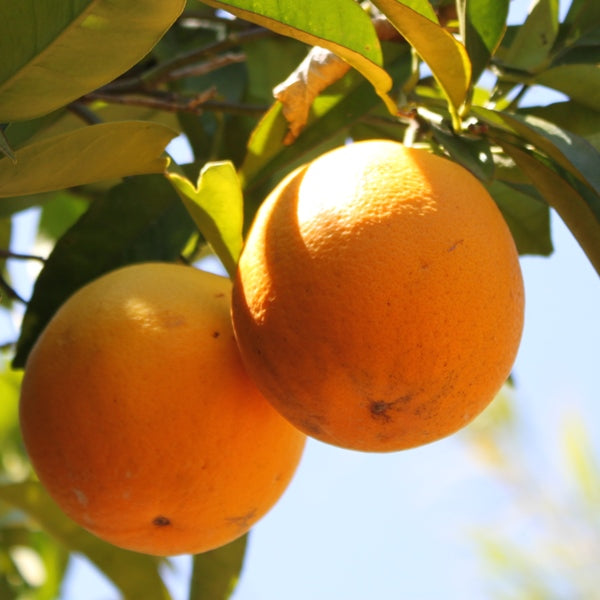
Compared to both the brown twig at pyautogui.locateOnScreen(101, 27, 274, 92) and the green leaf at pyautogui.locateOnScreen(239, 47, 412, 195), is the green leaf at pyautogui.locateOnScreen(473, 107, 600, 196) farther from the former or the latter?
the brown twig at pyautogui.locateOnScreen(101, 27, 274, 92)

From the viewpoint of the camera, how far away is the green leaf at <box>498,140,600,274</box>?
1082mm

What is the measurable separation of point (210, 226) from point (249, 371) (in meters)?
0.23

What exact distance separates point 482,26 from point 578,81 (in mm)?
143

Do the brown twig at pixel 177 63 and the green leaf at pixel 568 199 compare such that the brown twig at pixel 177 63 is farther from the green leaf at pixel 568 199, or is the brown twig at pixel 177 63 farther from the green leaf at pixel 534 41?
the green leaf at pixel 568 199

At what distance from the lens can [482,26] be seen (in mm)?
1235

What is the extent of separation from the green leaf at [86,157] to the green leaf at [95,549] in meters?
0.77

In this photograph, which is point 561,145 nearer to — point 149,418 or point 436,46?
point 436,46

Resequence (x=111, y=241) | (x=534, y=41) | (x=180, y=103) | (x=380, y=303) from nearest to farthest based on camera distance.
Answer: (x=380, y=303) < (x=534, y=41) < (x=111, y=241) < (x=180, y=103)

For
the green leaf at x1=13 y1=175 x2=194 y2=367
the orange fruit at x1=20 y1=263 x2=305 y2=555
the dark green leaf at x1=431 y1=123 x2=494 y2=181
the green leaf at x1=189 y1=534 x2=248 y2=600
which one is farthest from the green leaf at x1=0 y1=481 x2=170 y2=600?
the dark green leaf at x1=431 y1=123 x2=494 y2=181

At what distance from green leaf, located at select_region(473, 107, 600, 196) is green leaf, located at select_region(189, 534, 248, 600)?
2.68ft

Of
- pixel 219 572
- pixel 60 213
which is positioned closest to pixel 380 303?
pixel 219 572

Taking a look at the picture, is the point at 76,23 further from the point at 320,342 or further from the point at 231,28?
the point at 231,28

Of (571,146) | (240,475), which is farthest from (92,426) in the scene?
(571,146)

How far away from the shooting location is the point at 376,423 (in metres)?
1.03
